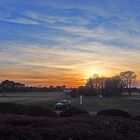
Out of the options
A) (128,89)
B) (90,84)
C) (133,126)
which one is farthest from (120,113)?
(90,84)

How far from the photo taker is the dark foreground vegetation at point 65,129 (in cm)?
1345

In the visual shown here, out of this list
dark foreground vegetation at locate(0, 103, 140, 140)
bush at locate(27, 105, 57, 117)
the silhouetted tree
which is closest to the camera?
dark foreground vegetation at locate(0, 103, 140, 140)

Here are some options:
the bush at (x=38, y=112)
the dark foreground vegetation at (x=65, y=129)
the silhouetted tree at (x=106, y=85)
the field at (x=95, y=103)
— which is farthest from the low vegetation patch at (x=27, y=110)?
the silhouetted tree at (x=106, y=85)

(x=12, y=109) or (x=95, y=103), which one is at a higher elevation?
(x=95, y=103)

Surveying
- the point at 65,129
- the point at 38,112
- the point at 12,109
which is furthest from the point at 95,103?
the point at 65,129

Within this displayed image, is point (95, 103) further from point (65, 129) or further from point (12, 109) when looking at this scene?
point (65, 129)

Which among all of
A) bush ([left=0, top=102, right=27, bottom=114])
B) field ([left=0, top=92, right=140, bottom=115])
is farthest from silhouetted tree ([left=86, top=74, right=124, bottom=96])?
bush ([left=0, top=102, right=27, bottom=114])

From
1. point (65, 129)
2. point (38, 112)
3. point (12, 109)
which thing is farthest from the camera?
point (12, 109)

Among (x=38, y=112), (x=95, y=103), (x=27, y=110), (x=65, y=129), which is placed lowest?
(x=65, y=129)

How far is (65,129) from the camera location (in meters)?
14.3

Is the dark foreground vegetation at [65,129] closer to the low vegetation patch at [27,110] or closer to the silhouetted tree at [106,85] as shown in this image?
the low vegetation patch at [27,110]

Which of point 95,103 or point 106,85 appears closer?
point 95,103

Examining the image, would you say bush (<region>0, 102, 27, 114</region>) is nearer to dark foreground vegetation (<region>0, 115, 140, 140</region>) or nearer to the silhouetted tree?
dark foreground vegetation (<region>0, 115, 140, 140</region>)

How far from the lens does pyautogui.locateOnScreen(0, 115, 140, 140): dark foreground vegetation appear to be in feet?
44.1
